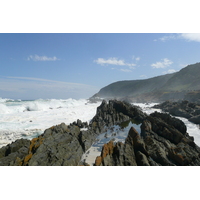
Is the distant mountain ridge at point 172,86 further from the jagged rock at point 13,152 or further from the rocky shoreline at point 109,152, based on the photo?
the jagged rock at point 13,152

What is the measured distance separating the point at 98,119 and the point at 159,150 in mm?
14052

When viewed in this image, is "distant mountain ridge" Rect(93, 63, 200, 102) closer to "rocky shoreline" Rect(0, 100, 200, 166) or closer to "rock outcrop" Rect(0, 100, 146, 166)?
"rocky shoreline" Rect(0, 100, 200, 166)

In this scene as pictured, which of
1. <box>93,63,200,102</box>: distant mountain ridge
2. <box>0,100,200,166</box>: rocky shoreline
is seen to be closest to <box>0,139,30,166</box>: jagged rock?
<box>0,100,200,166</box>: rocky shoreline

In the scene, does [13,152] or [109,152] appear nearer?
[109,152]

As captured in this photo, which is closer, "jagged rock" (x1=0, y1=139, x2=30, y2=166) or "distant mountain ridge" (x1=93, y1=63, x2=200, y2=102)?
"jagged rock" (x1=0, y1=139, x2=30, y2=166)

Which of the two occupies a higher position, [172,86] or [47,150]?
[172,86]

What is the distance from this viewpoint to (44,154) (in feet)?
30.6

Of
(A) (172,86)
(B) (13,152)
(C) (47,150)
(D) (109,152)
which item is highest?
(A) (172,86)

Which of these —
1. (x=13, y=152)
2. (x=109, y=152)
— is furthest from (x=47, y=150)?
(x=109, y=152)

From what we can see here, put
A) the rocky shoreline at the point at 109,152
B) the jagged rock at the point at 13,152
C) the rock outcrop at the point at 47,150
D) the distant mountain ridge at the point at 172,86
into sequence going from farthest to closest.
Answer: the distant mountain ridge at the point at 172,86
the jagged rock at the point at 13,152
the rock outcrop at the point at 47,150
the rocky shoreline at the point at 109,152

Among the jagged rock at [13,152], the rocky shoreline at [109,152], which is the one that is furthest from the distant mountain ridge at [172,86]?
the jagged rock at [13,152]

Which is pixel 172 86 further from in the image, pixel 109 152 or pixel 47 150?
pixel 47 150

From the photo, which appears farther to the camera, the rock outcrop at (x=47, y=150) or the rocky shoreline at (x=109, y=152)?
the rock outcrop at (x=47, y=150)

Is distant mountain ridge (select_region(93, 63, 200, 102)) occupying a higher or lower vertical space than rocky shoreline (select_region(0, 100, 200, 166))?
higher
